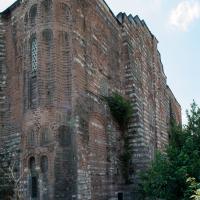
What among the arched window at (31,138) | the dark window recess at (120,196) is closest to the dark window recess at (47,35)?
the arched window at (31,138)

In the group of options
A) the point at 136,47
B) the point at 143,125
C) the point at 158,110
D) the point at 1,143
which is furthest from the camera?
the point at 158,110

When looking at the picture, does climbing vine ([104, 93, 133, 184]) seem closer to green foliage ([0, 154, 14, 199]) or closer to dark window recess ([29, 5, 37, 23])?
dark window recess ([29, 5, 37, 23])

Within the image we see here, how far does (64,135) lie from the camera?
51.1ft

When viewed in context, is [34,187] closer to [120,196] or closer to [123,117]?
[120,196]

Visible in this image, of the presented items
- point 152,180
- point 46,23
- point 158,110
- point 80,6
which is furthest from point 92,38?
point 158,110

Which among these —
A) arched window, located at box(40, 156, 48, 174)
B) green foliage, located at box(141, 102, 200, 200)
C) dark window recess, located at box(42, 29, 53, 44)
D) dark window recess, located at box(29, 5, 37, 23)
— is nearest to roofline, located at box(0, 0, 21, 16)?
dark window recess, located at box(29, 5, 37, 23)

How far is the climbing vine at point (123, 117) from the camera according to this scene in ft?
63.9

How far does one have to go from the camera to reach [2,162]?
17.0 m

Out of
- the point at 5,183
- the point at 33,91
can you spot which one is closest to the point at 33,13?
the point at 33,91

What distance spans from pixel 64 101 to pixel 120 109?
14.6 ft

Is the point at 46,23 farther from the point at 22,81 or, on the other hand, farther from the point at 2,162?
the point at 2,162

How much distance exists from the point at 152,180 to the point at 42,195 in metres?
4.29

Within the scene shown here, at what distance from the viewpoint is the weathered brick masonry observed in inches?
607

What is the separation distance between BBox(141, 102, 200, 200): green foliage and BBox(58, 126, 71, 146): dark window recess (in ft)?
11.8
